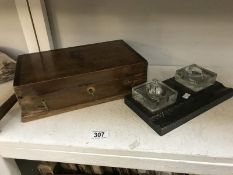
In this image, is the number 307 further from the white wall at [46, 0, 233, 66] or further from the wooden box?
the white wall at [46, 0, 233, 66]

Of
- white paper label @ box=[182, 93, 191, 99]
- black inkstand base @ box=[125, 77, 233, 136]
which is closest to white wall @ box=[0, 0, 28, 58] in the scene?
black inkstand base @ box=[125, 77, 233, 136]

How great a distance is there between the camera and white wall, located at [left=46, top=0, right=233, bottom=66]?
77 centimetres

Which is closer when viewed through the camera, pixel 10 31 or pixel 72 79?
pixel 72 79

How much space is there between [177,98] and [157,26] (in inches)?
10.9

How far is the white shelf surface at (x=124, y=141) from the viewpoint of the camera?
0.54 metres

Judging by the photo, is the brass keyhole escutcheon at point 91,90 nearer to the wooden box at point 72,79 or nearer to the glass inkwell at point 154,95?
the wooden box at point 72,79

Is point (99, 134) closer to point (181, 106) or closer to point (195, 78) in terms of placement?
point (181, 106)

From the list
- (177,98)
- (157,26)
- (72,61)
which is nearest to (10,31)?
(72,61)

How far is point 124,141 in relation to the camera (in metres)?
0.56

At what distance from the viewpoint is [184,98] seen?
653 millimetres

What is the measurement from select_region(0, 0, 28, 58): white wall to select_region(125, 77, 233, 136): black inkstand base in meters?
0.49

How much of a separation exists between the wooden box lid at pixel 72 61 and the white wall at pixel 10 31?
0.20 metres

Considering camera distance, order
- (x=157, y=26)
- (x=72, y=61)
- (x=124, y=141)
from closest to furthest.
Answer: (x=124, y=141)
(x=72, y=61)
(x=157, y=26)

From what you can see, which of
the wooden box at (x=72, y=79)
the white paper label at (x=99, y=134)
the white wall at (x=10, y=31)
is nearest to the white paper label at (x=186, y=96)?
the wooden box at (x=72, y=79)
